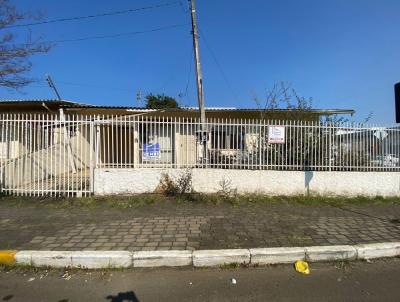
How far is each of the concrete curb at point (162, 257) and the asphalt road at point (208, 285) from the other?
123 millimetres

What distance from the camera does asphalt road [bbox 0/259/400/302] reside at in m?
3.68

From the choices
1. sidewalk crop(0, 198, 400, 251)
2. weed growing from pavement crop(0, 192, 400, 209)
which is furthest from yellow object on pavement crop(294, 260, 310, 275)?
weed growing from pavement crop(0, 192, 400, 209)

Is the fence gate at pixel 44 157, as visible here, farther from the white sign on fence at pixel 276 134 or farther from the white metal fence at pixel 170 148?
the white sign on fence at pixel 276 134

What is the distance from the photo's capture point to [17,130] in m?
9.05

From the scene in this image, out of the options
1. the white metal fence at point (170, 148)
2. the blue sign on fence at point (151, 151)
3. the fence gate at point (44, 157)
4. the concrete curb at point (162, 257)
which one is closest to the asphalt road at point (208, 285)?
the concrete curb at point (162, 257)

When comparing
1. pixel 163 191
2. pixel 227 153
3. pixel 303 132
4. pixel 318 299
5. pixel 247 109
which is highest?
pixel 247 109

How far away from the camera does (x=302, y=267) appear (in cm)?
449

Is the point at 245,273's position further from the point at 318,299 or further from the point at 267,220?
the point at 267,220

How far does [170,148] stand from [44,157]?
368 centimetres

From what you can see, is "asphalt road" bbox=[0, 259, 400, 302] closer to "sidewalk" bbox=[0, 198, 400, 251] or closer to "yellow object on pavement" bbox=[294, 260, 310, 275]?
"yellow object on pavement" bbox=[294, 260, 310, 275]

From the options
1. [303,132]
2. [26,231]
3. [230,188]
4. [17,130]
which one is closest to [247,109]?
[303,132]

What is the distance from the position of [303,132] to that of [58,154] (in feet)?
22.7

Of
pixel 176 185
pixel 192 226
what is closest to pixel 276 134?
pixel 176 185

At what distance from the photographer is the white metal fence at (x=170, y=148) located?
864 centimetres
